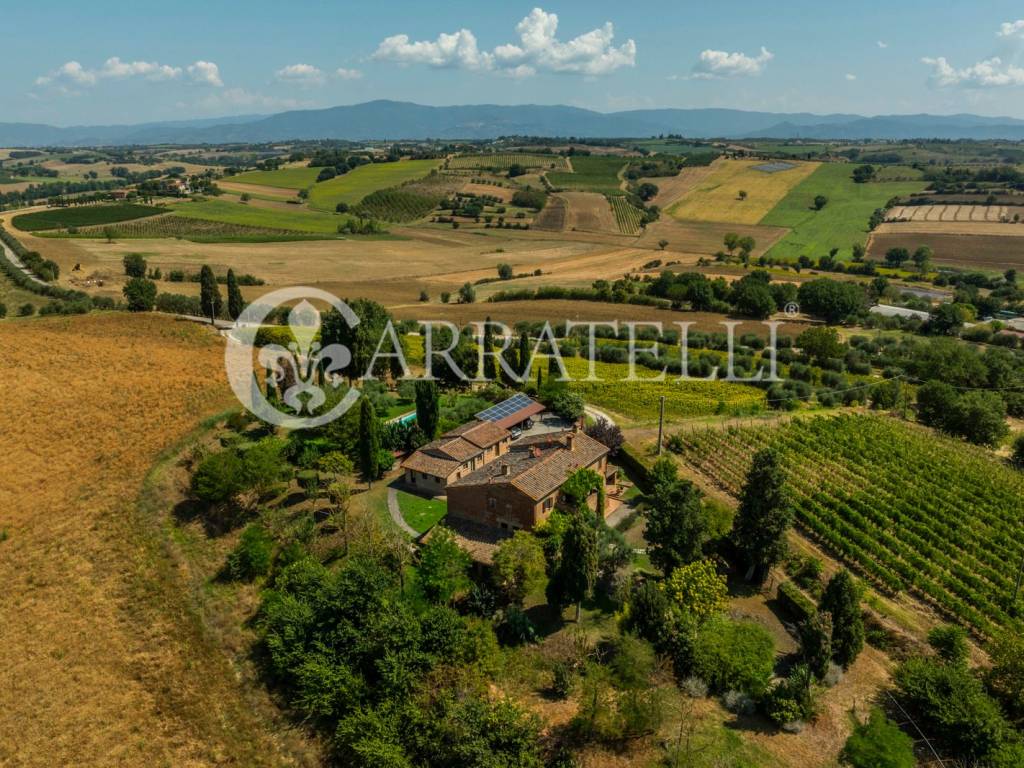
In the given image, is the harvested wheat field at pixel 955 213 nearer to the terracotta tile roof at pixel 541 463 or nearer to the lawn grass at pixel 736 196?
the lawn grass at pixel 736 196

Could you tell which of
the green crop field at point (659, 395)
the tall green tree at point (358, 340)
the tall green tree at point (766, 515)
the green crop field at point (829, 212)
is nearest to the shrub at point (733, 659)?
the tall green tree at point (766, 515)

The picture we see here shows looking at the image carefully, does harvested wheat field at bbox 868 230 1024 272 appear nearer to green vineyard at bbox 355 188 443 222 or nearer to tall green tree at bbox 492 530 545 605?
green vineyard at bbox 355 188 443 222

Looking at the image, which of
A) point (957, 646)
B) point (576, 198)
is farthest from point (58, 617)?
point (576, 198)

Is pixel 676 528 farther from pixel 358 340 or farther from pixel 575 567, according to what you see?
pixel 358 340

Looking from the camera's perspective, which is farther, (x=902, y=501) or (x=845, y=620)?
(x=902, y=501)

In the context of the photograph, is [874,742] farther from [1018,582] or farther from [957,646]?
[1018,582]

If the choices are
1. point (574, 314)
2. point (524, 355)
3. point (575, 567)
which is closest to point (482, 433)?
point (524, 355)

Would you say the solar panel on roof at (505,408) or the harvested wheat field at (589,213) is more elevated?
the harvested wheat field at (589,213)
